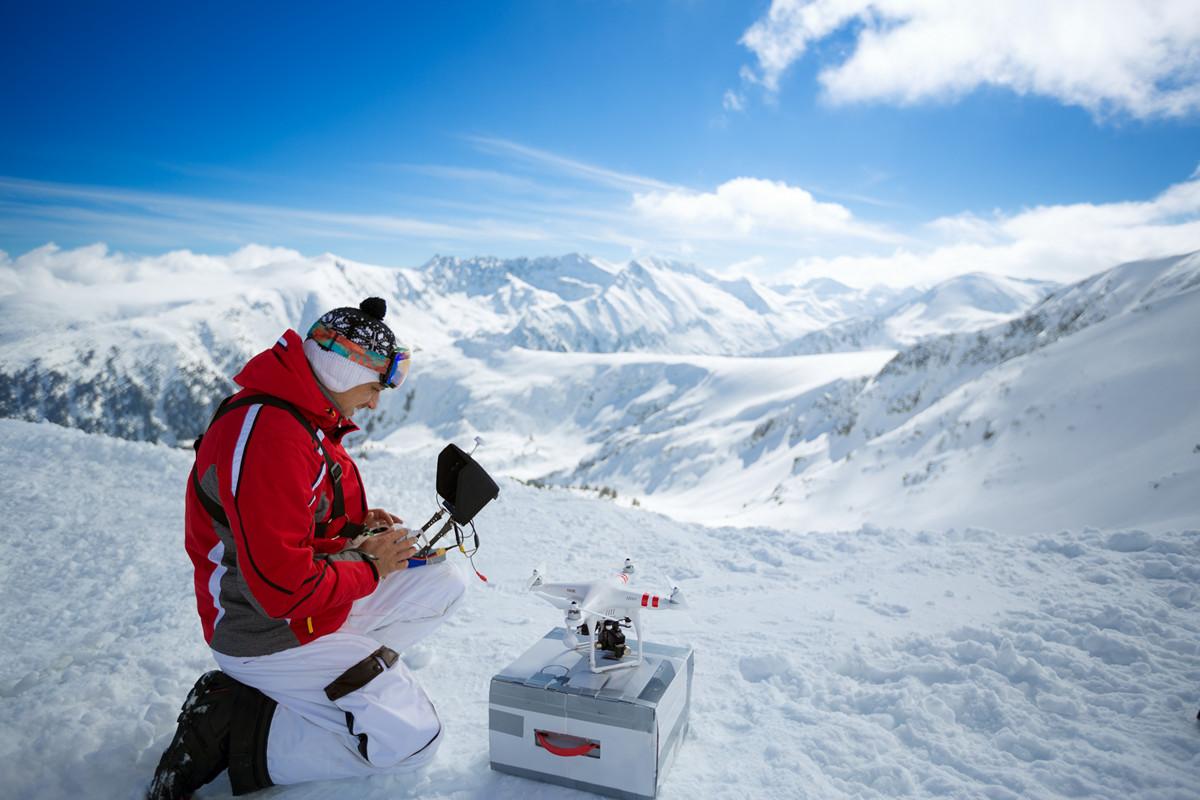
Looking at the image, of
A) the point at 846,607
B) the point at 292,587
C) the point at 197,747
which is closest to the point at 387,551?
the point at 292,587

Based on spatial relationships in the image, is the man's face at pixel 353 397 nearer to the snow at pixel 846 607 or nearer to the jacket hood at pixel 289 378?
the jacket hood at pixel 289 378

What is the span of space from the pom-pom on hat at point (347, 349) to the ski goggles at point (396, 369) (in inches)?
1.5

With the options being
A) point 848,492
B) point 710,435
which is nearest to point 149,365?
point 710,435

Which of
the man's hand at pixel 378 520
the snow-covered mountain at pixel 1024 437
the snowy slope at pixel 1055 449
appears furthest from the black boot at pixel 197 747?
the snow-covered mountain at pixel 1024 437

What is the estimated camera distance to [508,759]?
3.47m

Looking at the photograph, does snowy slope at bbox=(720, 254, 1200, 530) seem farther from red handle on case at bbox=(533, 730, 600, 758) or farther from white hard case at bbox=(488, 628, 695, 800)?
red handle on case at bbox=(533, 730, 600, 758)

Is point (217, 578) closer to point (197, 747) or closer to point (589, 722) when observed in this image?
point (197, 747)

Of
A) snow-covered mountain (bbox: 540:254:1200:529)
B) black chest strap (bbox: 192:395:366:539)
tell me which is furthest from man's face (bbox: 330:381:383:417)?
snow-covered mountain (bbox: 540:254:1200:529)

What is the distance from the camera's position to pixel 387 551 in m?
3.47

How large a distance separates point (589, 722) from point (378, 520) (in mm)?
1911

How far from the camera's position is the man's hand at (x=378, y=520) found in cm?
402

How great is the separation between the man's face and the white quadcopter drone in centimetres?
146

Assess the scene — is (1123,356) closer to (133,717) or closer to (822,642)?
(822,642)

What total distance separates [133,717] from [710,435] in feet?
156
